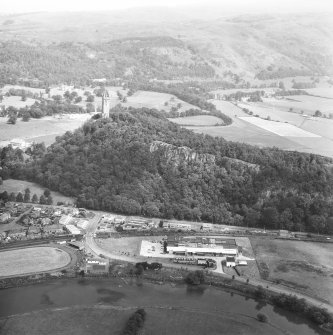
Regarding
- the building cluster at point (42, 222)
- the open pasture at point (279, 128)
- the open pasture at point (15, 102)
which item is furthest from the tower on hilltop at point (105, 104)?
the open pasture at point (15, 102)

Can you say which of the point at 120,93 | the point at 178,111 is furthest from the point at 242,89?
the point at 178,111

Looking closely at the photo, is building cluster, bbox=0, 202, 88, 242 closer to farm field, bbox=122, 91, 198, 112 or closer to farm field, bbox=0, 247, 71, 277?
farm field, bbox=0, 247, 71, 277

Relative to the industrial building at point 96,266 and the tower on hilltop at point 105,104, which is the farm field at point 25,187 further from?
the industrial building at point 96,266

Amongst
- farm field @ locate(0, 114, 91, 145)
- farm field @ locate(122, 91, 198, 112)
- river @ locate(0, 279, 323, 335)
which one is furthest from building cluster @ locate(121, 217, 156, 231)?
farm field @ locate(122, 91, 198, 112)

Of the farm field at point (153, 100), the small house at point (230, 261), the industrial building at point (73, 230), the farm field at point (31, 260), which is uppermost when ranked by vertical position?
the farm field at point (31, 260)

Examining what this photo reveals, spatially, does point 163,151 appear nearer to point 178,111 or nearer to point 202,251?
point 202,251

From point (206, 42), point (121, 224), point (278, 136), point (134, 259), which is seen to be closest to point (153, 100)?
point (278, 136)
